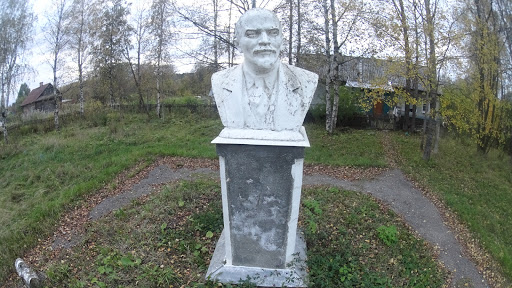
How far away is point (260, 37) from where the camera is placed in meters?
3.30

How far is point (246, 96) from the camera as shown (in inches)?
140

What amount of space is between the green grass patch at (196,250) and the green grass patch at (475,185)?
1.63 m

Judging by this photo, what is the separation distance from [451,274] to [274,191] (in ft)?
10.3

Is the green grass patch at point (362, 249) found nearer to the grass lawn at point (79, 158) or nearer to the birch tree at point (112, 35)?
the grass lawn at point (79, 158)

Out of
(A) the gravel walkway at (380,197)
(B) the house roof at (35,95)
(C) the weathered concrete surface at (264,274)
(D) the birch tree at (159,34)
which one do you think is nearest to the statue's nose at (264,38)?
(C) the weathered concrete surface at (264,274)

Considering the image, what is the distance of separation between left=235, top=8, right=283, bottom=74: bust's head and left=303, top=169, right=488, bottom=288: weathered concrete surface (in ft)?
13.0

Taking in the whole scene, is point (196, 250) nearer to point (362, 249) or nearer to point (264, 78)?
point (362, 249)

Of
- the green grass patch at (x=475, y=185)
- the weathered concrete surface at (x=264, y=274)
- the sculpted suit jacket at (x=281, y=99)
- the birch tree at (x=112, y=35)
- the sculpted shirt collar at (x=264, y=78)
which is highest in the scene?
the birch tree at (x=112, y=35)

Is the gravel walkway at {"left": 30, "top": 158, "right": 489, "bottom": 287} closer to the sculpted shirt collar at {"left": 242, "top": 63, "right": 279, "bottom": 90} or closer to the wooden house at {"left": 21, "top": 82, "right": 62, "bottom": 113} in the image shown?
the sculpted shirt collar at {"left": 242, "top": 63, "right": 279, "bottom": 90}

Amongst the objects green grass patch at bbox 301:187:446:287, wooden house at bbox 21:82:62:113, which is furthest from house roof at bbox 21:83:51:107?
green grass patch at bbox 301:187:446:287

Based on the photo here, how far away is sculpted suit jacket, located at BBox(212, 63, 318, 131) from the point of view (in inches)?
138

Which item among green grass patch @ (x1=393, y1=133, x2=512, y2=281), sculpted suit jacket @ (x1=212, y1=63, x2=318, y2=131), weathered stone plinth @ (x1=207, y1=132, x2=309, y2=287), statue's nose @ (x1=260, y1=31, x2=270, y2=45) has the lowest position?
green grass patch @ (x1=393, y1=133, x2=512, y2=281)

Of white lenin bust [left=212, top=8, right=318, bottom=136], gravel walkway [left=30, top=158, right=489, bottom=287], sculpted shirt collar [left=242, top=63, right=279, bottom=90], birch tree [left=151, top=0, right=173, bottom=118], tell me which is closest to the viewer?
white lenin bust [left=212, top=8, right=318, bottom=136]

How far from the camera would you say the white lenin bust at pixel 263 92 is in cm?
341
